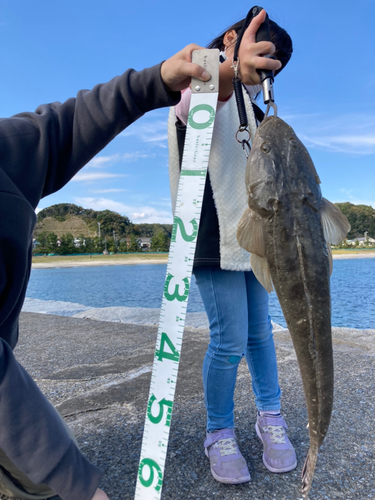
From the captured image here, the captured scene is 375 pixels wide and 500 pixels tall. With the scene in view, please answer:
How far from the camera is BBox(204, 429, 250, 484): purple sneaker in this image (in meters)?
1.87

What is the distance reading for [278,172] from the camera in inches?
59.2

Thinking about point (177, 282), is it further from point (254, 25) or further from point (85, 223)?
point (85, 223)

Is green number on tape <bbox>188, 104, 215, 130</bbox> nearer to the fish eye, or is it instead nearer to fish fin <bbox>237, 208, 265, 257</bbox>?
the fish eye

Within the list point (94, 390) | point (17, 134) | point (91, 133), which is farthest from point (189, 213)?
point (94, 390)

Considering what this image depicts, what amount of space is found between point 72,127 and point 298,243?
3.70 feet

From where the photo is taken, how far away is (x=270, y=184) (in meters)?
1.49

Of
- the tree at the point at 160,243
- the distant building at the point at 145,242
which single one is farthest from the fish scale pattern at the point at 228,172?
the distant building at the point at 145,242

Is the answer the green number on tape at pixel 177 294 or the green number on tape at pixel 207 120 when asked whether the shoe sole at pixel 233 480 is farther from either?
the green number on tape at pixel 207 120

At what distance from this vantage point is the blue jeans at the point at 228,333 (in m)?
1.98

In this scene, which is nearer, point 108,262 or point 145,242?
point 108,262

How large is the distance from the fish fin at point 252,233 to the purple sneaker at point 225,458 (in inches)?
46.0

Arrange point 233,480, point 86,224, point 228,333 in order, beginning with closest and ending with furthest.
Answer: point 233,480 < point 228,333 < point 86,224

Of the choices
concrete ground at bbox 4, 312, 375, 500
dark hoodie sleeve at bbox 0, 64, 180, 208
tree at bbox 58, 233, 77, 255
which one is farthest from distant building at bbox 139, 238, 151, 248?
dark hoodie sleeve at bbox 0, 64, 180, 208

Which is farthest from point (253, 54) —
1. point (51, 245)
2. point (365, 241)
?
point (51, 245)
